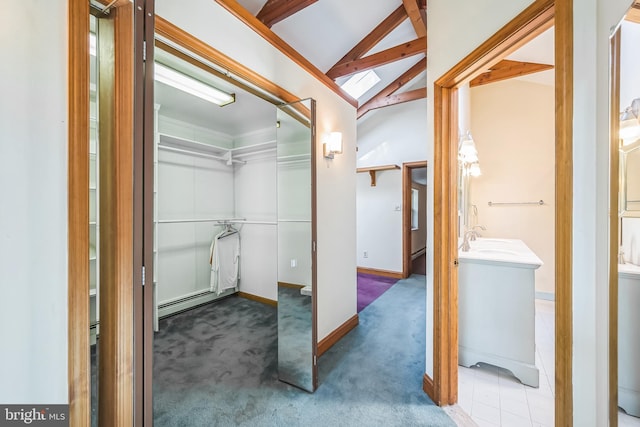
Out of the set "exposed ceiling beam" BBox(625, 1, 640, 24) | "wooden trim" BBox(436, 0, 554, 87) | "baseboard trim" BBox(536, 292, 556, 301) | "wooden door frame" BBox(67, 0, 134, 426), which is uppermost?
"wooden trim" BBox(436, 0, 554, 87)

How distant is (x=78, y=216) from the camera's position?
32.2 inches

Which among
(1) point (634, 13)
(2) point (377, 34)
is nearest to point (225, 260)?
(2) point (377, 34)

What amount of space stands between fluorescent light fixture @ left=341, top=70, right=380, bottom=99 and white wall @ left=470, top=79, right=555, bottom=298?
5.57 feet

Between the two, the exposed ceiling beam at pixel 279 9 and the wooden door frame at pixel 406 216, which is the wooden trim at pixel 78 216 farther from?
the wooden door frame at pixel 406 216

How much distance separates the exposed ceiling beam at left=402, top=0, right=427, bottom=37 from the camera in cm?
275

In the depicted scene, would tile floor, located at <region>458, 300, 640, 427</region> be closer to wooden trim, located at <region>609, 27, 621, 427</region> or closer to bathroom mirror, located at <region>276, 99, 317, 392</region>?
wooden trim, located at <region>609, 27, 621, 427</region>

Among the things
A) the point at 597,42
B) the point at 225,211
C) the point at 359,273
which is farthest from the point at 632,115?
the point at 359,273

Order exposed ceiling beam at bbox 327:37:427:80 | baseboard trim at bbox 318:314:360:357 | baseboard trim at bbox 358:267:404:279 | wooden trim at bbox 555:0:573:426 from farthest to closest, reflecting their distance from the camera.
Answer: baseboard trim at bbox 358:267:404:279
exposed ceiling beam at bbox 327:37:427:80
baseboard trim at bbox 318:314:360:357
wooden trim at bbox 555:0:573:426

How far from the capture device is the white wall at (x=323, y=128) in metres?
1.44

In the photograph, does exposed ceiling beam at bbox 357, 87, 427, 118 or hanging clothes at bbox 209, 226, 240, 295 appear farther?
exposed ceiling beam at bbox 357, 87, 427, 118

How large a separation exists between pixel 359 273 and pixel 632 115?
496 centimetres

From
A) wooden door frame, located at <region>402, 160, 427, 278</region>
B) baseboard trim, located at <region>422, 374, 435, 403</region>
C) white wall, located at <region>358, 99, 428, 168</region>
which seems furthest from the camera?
wooden door frame, located at <region>402, 160, 427, 278</region>

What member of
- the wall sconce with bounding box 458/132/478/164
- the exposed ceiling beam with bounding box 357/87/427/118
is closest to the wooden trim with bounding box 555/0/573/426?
the wall sconce with bounding box 458/132/478/164
